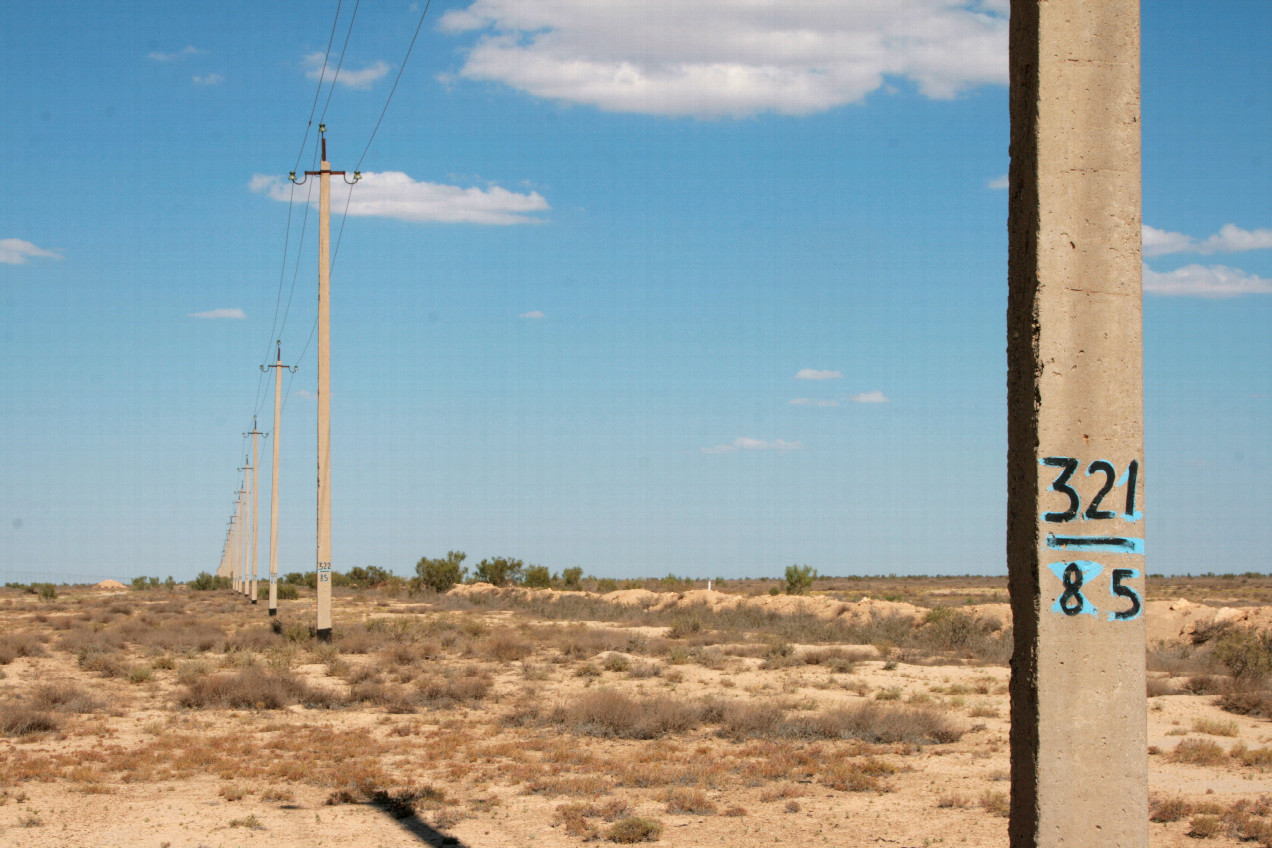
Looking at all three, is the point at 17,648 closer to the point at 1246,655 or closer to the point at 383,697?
the point at 383,697

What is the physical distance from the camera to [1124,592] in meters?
5.19

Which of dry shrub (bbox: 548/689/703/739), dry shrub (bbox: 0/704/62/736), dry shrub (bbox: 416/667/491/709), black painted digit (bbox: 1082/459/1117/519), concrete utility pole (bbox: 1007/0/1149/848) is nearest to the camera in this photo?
concrete utility pole (bbox: 1007/0/1149/848)

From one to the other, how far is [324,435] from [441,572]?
37.3 metres

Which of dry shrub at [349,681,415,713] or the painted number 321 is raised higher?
the painted number 321

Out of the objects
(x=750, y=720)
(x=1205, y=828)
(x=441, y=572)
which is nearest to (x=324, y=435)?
(x=750, y=720)

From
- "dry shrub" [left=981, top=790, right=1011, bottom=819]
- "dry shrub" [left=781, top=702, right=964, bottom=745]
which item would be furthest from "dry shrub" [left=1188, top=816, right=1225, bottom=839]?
"dry shrub" [left=781, top=702, right=964, bottom=745]

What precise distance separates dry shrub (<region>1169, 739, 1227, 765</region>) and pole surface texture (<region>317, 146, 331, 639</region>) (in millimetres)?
18263

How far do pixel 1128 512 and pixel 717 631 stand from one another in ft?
89.2

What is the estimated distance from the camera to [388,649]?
80.2 feet

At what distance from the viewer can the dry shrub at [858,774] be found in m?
11.8

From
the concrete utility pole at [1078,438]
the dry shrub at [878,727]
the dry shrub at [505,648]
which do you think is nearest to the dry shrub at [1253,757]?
the dry shrub at [878,727]

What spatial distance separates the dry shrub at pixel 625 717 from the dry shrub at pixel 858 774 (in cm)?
305

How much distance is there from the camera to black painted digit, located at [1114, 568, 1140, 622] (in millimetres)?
5188

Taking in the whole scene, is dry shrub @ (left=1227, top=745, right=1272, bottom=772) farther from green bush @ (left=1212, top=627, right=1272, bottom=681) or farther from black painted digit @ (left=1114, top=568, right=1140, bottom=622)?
black painted digit @ (left=1114, top=568, right=1140, bottom=622)
